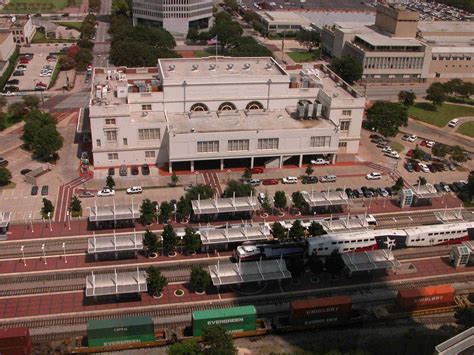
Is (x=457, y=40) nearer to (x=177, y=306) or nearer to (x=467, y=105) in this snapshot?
(x=467, y=105)

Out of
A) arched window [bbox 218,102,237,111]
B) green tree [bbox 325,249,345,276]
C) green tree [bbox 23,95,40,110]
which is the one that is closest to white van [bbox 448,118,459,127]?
arched window [bbox 218,102,237,111]

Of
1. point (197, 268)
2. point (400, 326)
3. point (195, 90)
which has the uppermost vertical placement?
point (195, 90)

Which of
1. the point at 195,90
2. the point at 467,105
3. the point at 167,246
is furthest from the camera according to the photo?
the point at 467,105

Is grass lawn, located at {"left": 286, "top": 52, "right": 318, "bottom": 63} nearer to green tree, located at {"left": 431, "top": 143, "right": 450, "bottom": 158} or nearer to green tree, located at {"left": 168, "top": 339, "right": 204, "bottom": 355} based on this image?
green tree, located at {"left": 431, "top": 143, "right": 450, "bottom": 158}

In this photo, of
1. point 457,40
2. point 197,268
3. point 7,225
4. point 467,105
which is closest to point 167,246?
point 197,268

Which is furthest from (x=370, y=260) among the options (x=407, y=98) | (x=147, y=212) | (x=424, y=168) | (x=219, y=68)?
(x=407, y=98)

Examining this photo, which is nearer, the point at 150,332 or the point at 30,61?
the point at 150,332
